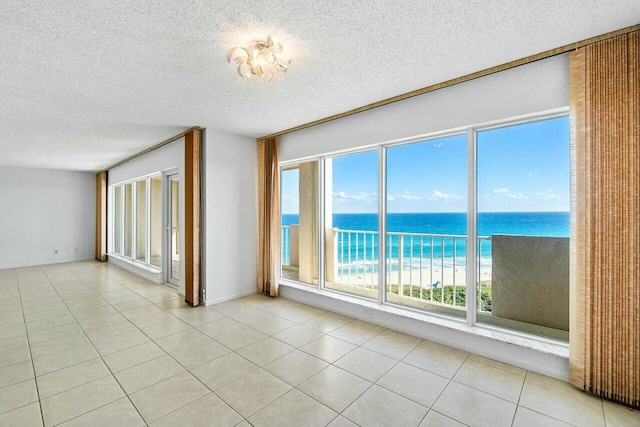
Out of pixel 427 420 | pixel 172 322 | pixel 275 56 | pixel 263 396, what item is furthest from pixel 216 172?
pixel 427 420

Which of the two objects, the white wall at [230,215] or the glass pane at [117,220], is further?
the glass pane at [117,220]

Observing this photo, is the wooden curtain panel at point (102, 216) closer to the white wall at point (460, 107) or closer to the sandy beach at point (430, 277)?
the white wall at point (460, 107)

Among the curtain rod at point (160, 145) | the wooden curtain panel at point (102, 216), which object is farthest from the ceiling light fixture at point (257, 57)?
the wooden curtain panel at point (102, 216)

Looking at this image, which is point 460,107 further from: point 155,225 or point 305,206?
point 155,225

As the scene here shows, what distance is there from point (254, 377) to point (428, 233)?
103 inches

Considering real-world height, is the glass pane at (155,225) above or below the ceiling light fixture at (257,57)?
below

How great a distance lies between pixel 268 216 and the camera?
14.9 feet

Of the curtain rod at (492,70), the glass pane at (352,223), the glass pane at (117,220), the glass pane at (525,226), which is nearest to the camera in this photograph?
the curtain rod at (492,70)

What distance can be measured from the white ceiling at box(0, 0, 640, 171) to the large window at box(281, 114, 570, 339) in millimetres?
778

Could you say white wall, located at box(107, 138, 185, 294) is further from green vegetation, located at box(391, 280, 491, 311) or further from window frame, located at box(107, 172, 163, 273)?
green vegetation, located at box(391, 280, 491, 311)

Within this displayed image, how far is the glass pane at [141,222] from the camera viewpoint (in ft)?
20.6

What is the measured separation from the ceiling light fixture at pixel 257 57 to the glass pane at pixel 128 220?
6.06m

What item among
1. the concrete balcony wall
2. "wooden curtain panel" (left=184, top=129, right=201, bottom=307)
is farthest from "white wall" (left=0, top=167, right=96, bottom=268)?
the concrete balcony wall

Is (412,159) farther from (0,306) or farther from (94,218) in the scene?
(94,218)
